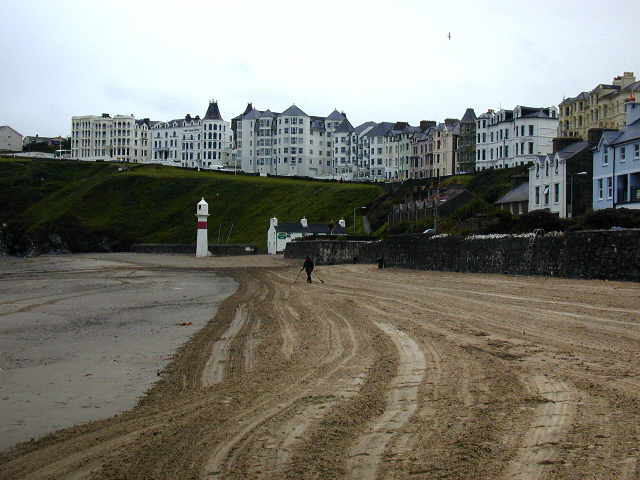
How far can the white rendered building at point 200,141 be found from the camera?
173 m

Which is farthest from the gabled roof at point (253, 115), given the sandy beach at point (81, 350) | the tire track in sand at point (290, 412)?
the tire track in sand at point (290, 412)

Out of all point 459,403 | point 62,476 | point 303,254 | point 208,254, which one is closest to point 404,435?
point 459,403

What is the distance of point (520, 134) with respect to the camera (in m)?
92.9

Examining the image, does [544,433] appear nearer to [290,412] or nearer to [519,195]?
[290,412]

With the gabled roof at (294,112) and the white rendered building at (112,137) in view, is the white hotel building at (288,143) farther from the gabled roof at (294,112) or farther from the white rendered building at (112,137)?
the white rendered building at (112,137)

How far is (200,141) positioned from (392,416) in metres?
172

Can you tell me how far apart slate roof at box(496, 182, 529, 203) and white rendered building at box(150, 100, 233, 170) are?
111807 mm

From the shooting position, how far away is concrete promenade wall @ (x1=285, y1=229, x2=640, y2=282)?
21.3 metres

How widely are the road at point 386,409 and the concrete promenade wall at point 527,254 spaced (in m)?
6.83

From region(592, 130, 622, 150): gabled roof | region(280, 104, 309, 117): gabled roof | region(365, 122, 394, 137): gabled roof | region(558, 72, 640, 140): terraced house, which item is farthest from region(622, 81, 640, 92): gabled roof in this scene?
region(280, 104, 309, 117): gabled roof

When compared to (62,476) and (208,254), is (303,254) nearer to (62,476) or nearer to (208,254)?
(208,254)

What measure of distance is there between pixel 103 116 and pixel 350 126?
76.7 m

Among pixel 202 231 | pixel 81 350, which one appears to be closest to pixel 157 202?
pixel 202 231

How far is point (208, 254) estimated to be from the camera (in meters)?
81.8
